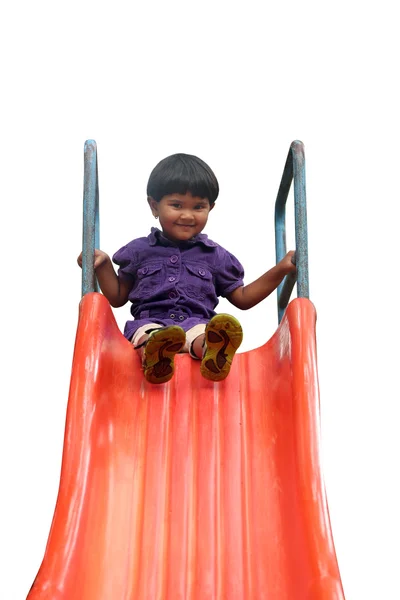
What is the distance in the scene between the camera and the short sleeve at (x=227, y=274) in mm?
2582

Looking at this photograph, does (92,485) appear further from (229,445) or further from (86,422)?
(229,445)

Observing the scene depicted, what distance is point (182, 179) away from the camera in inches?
97.0

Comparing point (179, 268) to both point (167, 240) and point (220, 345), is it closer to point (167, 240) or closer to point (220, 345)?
point (167, 240)

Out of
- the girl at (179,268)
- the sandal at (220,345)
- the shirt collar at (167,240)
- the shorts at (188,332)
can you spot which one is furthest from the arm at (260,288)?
the sandal at (220,345)

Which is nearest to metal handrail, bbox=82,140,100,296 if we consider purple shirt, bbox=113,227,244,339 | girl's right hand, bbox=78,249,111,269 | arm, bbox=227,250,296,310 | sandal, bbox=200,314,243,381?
girl's right hand, bbox=78,249,111,269

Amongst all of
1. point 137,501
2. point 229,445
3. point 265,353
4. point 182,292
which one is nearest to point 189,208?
point 182,292

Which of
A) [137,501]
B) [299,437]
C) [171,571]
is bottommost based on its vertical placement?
[171,571]

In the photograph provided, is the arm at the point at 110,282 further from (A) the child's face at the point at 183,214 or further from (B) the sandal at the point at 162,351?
(B) the sandal at the point at 162,351

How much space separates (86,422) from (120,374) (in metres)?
0.28

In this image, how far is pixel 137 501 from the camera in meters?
1.98

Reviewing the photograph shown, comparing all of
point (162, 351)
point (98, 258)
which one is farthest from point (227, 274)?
point (162, 351)

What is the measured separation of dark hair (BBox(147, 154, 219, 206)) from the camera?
247 cm

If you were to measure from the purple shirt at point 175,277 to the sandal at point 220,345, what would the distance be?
0.24 metres

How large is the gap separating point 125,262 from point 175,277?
0.68 ft
